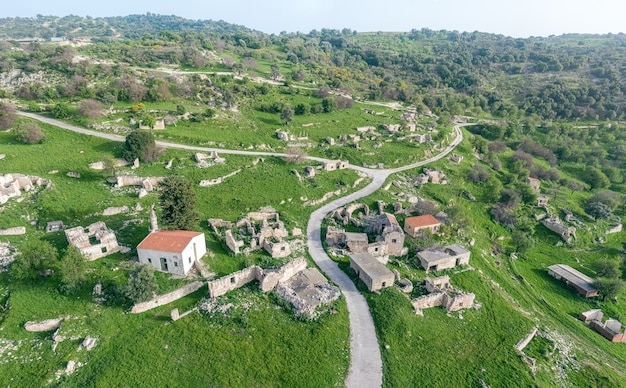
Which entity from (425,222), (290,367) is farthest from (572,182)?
(290,367)

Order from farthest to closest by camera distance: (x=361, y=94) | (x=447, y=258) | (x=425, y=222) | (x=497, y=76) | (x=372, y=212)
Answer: (x=497, y=76) < (x=361, y=94) < (x=372, y=212) < (x=425, y=222) < (x=447, y=258)

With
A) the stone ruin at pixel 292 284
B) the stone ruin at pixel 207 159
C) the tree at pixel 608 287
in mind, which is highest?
the stone ruin at pixel 207 159

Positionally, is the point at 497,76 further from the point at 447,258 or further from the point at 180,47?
the point at 447,258

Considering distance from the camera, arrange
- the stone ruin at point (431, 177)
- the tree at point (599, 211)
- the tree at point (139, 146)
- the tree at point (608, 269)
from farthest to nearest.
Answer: the tree at point (599, 211) < the stone ruin at point (431, 177) < the tree at point (139, 146) < the tree at point (608, 269)

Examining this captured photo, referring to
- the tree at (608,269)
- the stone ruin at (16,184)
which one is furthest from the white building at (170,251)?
the tree at (608,269)

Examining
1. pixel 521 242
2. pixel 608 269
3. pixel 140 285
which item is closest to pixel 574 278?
pixel 608 269

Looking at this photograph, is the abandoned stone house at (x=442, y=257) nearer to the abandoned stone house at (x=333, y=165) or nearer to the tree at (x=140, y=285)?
the abandoned stone house at (x=333, y=165)
